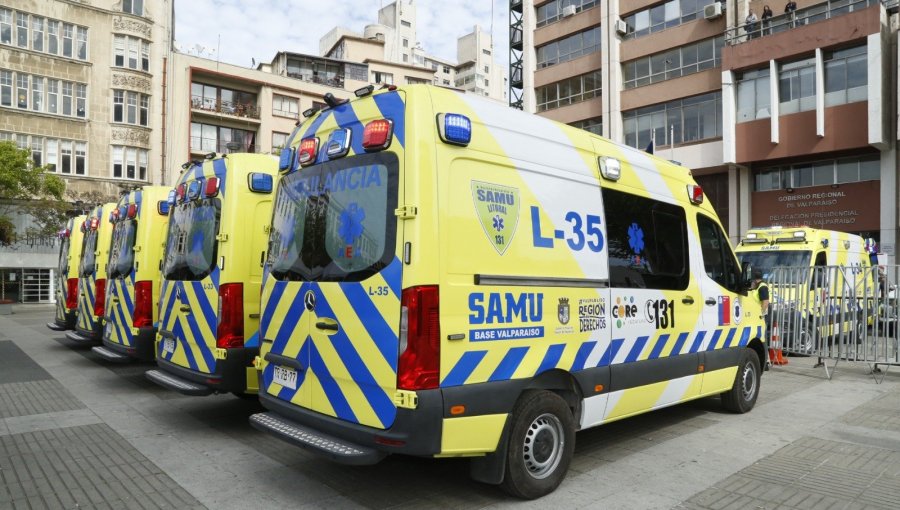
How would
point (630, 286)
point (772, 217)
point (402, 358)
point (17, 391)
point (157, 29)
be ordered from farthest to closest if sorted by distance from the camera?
1. point (157, 29)
2. point (772, 217)
3. point (17, 391)
4. point (630, 286)
5. point (402, 358)

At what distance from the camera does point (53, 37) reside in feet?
109

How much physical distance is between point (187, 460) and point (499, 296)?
319cm

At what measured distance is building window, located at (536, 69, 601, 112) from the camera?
33975 mm

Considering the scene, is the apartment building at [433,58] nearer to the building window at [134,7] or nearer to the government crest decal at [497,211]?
the building window at [134,7]

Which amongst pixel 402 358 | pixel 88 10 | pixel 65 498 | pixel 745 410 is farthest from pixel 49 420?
pixel 88 10

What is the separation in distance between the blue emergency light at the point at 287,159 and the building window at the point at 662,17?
29.1m

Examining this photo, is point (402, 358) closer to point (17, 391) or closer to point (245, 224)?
point (245, 224)

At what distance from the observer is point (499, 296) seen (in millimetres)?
4105

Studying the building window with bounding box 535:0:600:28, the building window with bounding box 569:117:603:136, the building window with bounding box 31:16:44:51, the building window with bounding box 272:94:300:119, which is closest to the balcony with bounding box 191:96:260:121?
the building window with bounding box 272:94:300:119

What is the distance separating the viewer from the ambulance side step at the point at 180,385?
5930 millimetres

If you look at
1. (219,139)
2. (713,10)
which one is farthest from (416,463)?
(219,139)

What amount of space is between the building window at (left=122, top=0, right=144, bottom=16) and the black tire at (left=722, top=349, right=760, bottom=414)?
128 feet

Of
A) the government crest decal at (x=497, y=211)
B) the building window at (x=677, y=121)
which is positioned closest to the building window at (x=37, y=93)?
the building window at (x=677, y=121)

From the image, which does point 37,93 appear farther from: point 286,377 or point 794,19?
point 794,19
